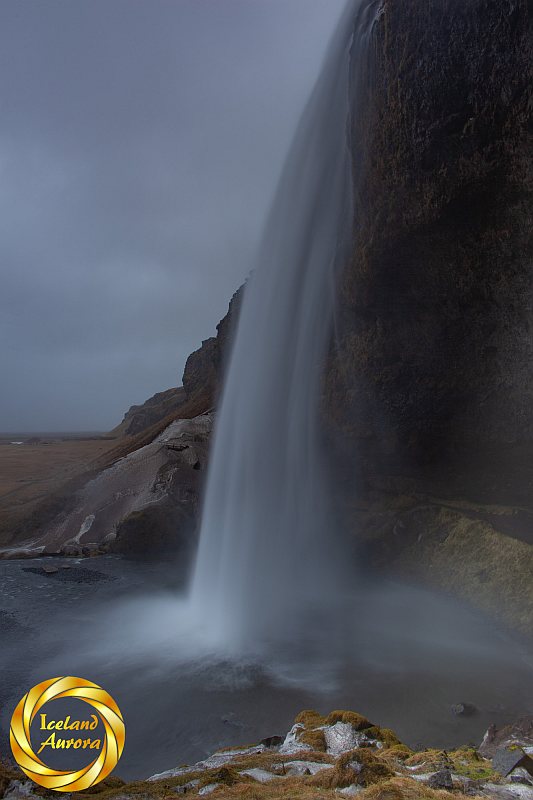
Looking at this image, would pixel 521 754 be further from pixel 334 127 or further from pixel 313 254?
pixel 334 127

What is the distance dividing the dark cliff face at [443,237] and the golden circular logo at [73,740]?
9.61m

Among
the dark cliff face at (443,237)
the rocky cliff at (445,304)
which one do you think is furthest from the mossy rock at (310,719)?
the dark cliff face at (443,237)

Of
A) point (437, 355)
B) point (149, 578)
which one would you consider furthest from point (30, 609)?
point (437, 355)

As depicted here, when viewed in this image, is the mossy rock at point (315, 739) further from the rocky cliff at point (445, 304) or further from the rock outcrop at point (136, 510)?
the rock outcrop at point (136, 510)

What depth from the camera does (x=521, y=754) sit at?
449 cm

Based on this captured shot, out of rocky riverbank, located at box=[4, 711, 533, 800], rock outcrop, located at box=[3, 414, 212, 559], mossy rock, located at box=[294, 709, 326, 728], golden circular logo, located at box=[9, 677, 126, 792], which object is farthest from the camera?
rock outcrop, located at box=[3, 414, 212, 559]

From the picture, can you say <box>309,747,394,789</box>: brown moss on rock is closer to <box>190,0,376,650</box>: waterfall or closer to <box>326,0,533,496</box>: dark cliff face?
<box>190,0,376,650</box>: waterfall

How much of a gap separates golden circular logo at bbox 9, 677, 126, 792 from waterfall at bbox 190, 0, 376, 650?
5.36 meters

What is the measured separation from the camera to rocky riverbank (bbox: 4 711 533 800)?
382 cm

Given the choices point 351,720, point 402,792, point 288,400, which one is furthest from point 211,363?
point 402,792

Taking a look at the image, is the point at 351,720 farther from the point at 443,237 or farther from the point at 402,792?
the point at 443,237

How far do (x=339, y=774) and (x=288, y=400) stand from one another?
10851mm

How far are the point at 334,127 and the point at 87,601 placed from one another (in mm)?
14266

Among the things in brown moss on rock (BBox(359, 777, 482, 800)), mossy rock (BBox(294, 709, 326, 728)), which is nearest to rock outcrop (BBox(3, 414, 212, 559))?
mossy rock (BBox(294, 709, 326, 728))
